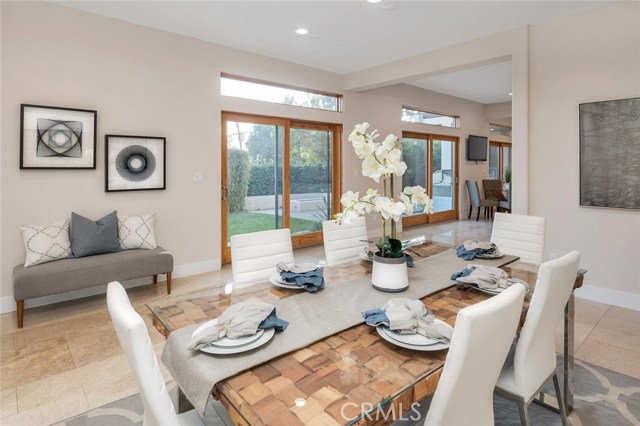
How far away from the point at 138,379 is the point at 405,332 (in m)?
0.82

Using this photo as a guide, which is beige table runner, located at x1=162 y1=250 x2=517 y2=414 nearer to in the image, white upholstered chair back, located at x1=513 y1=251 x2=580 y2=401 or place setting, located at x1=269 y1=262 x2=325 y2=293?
place setting, located at x1=269 y1=262 x2=325 y2=293

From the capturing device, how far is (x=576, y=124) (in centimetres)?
376

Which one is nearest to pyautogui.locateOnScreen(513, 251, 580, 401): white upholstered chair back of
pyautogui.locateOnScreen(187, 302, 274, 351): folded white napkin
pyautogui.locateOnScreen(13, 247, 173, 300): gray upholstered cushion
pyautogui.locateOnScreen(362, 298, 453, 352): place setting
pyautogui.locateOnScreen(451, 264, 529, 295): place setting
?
pyautogui.locateOnScreen(451, 264, 529, 295): place setting

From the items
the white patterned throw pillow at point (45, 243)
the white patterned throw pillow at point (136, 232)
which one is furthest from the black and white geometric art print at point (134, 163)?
the white patterned throw pillow at point (45, 243)

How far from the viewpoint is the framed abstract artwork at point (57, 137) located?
343 centimetres

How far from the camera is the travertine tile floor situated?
210 cm

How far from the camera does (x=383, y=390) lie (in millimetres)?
953

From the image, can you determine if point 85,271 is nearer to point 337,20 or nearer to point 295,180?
point 295,180

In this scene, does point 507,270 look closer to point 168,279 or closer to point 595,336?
point 595,336

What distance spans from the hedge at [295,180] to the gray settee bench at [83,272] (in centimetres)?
190

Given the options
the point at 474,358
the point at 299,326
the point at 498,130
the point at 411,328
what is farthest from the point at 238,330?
the point at 498,130

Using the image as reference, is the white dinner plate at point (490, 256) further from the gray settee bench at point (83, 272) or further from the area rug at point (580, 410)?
the gray settee bench at point (83, 272)

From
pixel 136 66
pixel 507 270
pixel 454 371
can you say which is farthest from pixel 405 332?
pixel 136 66

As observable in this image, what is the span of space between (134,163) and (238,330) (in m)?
3.54
